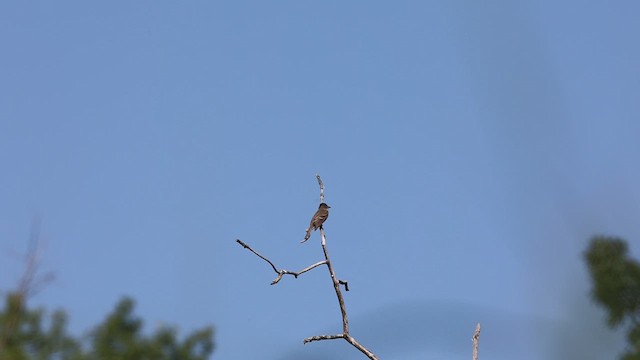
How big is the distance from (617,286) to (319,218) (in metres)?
1.74

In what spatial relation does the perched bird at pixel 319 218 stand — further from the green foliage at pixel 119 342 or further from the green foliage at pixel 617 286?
the green foliage at pixel 119 342

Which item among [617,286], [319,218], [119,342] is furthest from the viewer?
[119,342]

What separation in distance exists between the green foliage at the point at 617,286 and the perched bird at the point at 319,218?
4.97ft

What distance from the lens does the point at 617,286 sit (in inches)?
116

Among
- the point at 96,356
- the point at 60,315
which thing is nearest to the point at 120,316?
the point at 60,315

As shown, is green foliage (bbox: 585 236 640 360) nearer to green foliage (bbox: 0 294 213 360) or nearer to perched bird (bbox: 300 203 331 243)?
perched bird (bbox: 300 203 331 243)

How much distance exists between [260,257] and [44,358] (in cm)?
2095

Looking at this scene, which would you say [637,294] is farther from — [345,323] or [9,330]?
[9,330]

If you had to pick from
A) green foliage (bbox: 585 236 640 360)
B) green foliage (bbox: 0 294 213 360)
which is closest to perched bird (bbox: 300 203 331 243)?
green foliage (bbox: 585 236 640 360)

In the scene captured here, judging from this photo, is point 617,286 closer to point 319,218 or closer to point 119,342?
point 319,218

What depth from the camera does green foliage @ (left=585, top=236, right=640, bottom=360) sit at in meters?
2.40

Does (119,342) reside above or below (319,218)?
above

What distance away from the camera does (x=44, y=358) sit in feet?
77.3

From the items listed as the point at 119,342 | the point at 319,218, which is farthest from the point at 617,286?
the point at 119,342
